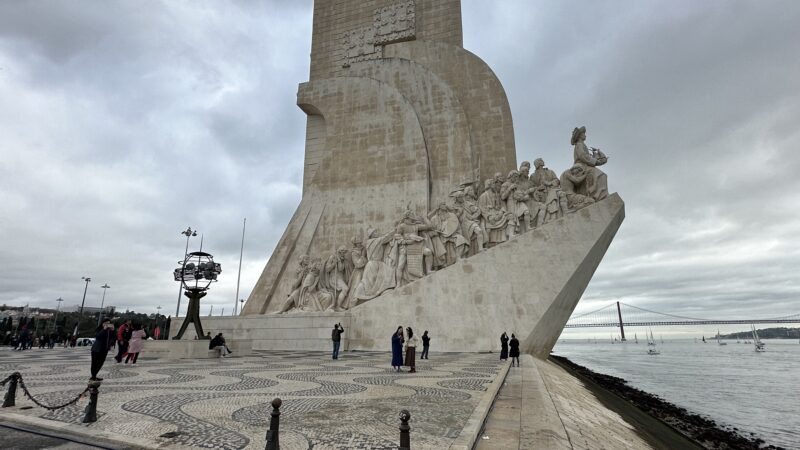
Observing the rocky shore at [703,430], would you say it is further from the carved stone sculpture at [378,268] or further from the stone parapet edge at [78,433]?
the carved stone sculpture at [378,268]

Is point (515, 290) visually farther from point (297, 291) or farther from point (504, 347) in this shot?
point (297, 291)

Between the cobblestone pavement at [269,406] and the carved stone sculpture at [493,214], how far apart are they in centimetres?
611

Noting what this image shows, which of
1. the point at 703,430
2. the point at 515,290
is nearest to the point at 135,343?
the point at 515,290

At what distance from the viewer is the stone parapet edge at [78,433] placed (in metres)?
2.25

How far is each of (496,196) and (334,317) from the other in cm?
551

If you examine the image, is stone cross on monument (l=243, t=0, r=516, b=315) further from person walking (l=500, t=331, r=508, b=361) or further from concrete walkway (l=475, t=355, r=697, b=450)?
concrete walkway (l=475, t=355, r=697, b=450)

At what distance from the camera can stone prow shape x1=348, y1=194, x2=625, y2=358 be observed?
9664mm

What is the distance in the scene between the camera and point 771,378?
1920 centimetres

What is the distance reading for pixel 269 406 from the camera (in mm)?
3369

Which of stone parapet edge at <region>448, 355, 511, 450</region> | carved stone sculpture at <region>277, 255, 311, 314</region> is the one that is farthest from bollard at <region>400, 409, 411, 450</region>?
carved stone sculpture at <region>277, 255, 311, 314</region>

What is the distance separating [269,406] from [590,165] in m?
10.5

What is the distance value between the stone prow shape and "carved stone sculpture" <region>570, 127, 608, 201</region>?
2.03 ft

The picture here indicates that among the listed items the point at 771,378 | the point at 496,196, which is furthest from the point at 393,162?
the point at 771,378

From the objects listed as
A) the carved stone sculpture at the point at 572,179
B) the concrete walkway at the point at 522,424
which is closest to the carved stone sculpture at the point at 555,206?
the carved stone sculpture at the point at 572,179
